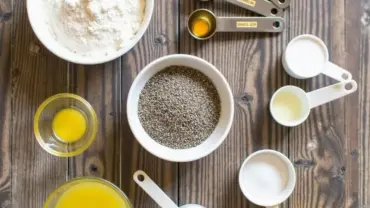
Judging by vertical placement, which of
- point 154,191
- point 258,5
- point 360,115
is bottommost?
point 154,191

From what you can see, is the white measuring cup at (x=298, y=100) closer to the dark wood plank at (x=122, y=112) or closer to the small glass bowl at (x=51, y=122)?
the dark wood plank at (x=122, y=112)

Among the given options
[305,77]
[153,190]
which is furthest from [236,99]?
[153,190]

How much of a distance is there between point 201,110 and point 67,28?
0.29 m

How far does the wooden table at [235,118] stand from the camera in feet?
3.12

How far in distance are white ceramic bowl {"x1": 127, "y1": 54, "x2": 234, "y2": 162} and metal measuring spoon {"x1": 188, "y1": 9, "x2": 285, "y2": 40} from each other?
0.08m

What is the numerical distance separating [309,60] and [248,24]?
141 millimetres

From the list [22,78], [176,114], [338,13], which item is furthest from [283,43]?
[22,78]

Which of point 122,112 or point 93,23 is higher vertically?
point 93,23

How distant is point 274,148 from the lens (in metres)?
0.97

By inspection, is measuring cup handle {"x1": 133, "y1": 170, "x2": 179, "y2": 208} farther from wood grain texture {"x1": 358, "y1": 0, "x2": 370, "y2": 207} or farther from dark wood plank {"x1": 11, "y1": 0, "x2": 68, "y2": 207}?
wood grain texture {"x1": 358, "y1": 0, "x2": 370, "y2": 207}

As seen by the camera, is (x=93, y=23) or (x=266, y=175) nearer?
(x=93, y=23)

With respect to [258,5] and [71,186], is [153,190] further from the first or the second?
[258,5]

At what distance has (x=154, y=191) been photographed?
927mm

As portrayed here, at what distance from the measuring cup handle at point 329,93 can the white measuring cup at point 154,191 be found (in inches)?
12.1
